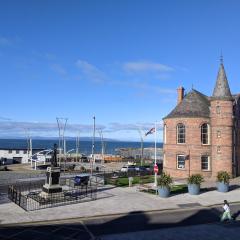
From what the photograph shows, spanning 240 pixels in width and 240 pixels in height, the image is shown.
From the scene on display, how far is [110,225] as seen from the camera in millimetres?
24156

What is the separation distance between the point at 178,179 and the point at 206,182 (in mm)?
3942

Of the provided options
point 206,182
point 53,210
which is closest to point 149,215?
point 53,210

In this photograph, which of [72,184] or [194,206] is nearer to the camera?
[194,206]

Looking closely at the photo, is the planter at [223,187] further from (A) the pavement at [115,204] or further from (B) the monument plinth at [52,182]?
(B) the monument plinth at [52,182]

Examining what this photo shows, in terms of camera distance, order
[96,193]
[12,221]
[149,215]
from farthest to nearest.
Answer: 1. [96,193]
2. [149,215]
3. [12,221]

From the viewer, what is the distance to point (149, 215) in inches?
1076

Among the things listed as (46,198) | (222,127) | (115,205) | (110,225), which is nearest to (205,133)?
(222,127)

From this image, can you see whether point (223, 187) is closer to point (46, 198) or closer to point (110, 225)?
point (110, 225)

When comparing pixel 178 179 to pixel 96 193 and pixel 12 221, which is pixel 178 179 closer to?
pixel 96 193

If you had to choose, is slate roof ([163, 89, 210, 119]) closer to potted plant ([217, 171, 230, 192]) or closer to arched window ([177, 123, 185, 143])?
arched window ([177, 123, 185, 143])

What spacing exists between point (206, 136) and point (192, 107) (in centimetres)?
414

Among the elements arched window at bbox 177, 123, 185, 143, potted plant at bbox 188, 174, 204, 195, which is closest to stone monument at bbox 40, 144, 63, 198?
potted plant at bbox 188, 174, 204, 195

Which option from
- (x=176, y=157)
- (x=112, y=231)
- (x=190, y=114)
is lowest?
(x=112, y=231)

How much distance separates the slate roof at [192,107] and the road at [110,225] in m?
20.6
